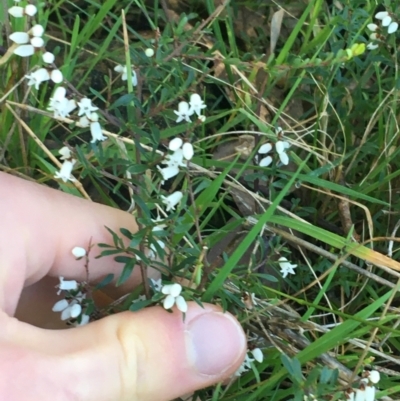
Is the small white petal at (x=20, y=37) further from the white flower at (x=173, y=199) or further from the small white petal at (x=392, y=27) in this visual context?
the small white petal at (x=392, y=27)

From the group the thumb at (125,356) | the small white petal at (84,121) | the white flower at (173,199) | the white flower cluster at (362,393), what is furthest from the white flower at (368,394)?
the small white petal at (84,121)

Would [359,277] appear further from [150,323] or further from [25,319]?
[25,319]

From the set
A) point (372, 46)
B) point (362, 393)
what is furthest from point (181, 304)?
point (372, 46)

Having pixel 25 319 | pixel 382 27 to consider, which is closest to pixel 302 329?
pixel 25 319

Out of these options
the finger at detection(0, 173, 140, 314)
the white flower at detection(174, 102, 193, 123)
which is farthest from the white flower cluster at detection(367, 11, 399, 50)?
the finger at detection(0, 173, 140, 314)

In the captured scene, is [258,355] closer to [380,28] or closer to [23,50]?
[23,50]

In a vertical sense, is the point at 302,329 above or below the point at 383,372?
above
